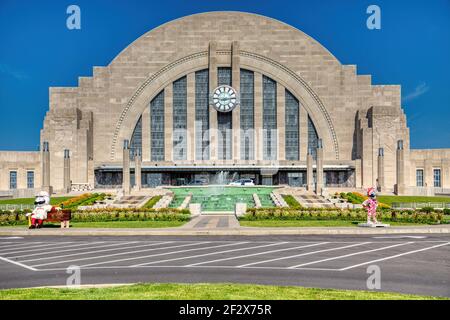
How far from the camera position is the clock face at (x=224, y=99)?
216ft

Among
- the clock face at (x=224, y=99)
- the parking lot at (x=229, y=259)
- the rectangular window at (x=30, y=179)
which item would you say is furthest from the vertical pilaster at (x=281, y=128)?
the parking lot at (x=229, y=259)

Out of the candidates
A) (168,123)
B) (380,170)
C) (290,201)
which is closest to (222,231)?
(290,201)

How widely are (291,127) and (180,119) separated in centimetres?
1522

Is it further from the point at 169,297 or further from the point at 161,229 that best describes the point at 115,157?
the point at 169,297

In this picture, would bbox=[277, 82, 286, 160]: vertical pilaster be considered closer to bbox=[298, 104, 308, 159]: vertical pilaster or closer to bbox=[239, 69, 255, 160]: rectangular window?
bbox=[298, 104, 308, 159]: vertical pilaster

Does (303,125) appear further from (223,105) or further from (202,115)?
(202,115)

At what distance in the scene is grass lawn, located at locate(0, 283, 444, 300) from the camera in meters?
9.07

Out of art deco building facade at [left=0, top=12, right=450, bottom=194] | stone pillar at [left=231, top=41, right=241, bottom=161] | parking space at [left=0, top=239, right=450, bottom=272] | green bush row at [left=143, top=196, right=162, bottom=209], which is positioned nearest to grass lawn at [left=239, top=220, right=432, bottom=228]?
parking space at [left=0, top=239, right=450, bottom=272]

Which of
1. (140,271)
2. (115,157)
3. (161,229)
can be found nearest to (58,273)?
(140,271)

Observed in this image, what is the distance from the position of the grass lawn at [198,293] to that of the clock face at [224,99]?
56.3m

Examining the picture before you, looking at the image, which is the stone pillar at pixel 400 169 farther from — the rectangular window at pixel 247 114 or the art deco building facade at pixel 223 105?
the rectangular window at pixel 247 114

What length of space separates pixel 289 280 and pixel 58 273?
6.03 m

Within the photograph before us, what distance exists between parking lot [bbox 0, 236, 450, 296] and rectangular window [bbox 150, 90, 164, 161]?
146 ft
